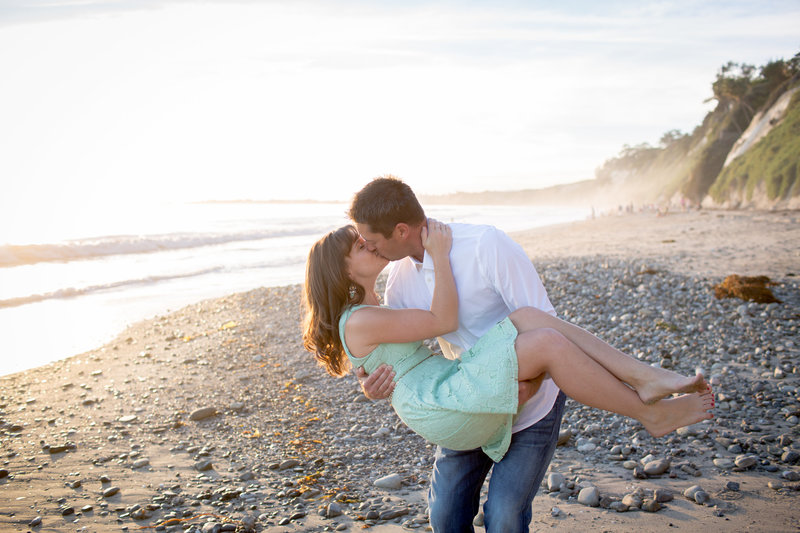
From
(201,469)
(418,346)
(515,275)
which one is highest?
(515,275)

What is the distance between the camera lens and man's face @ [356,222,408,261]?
318 centimetres

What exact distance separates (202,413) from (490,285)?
486 centimetres

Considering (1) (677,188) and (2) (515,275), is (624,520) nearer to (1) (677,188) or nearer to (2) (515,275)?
(2) (515,275)

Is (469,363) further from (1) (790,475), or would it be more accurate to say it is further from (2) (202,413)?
(2) (202,413)

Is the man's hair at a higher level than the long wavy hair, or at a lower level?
higher

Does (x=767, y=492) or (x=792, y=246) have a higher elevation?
(x=792, y=246)

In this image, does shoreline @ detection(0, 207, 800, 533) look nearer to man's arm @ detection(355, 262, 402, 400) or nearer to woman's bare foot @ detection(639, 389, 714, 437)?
woman's bare foot @ detection(639, 389, 714, 437)

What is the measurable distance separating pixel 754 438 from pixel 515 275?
368 centimetres

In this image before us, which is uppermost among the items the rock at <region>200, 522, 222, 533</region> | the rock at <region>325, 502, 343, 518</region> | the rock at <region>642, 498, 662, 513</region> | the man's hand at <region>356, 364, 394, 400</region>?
the man's hand at <region>356, 364, 394, 400</region>

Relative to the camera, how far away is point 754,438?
4945 millimetres

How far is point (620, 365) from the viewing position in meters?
2.75

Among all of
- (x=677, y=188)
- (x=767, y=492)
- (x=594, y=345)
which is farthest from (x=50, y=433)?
(x=677, y=188)

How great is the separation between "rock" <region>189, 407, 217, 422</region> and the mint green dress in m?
4.30

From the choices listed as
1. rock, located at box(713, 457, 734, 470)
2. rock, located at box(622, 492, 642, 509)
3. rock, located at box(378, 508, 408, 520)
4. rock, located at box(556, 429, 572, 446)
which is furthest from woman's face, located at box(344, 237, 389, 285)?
rock, located at box(713, 457, 734, 470)
